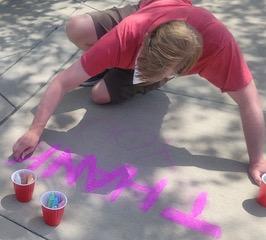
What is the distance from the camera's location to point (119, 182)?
2809 millimetres

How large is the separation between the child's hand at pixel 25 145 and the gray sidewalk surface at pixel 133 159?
4cm

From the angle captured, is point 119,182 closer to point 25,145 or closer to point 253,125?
point 25,145

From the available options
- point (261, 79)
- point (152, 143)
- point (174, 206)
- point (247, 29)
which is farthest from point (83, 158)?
point (247, 29)

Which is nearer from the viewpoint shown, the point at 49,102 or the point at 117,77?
the point at 49,102

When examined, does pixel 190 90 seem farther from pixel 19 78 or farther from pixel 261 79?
pixel 19 78

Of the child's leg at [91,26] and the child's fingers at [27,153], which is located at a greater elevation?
the child's leg at [91,26]

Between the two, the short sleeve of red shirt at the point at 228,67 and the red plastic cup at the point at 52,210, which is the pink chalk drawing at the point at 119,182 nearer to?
the red plastic cup at the point at 52,210

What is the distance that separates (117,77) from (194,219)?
1.18 m

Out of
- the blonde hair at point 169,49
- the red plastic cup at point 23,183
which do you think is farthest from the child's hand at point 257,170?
the red plastic cup at point 23,183

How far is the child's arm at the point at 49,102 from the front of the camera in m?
2.84

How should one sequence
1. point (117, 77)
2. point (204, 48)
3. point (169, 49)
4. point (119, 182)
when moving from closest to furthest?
point (169, 49) → point (204, 48) → point (119, 182) → point (117, 77)

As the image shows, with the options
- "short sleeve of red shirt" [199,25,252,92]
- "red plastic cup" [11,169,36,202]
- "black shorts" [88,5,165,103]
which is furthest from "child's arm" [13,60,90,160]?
"short sleeve of red shirt" [199,25,252,92]

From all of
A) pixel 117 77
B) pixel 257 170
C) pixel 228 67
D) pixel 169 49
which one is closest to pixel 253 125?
pixel 257 170

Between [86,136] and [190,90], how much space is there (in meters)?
0.90
